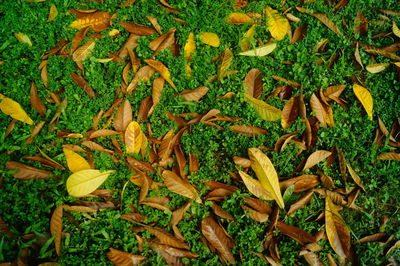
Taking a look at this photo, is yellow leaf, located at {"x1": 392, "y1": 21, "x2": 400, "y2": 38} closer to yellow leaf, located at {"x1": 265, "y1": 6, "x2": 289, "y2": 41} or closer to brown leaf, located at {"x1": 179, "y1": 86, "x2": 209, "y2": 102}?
yellow leaf, located at {"x1": 265, "y1": 6, "x2": 289, "y2": 41}

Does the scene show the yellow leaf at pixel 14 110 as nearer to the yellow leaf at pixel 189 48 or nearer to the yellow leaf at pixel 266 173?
the yellow leaf at pixel 189 48

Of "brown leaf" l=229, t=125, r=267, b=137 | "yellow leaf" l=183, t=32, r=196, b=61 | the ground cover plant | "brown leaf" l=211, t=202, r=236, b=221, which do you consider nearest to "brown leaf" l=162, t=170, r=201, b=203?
the ground cover plant

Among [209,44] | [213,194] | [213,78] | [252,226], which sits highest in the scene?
[209,44]

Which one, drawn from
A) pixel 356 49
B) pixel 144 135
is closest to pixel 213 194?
pixel 144 135

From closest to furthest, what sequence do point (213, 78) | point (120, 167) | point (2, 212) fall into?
point (2, 212), point (120, 167), point (213, 78)

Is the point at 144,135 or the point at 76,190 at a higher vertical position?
the point at 144,135

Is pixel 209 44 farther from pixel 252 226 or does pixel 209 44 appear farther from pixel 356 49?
pixel 252 226

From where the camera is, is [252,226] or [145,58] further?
[145,58]
